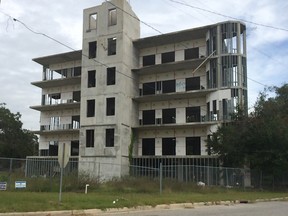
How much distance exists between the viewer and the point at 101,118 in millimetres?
53469

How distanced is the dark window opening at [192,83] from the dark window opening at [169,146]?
22.3 feet

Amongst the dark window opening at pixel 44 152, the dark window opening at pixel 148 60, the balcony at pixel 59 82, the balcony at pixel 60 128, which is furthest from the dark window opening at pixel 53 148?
the dark window opening at pixel 148 60

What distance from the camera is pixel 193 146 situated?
174ft

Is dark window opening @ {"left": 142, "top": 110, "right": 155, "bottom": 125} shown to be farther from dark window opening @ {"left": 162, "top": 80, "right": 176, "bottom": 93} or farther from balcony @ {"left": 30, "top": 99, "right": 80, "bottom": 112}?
balcony @ {"left": 30, "top": 99, "right": 80, "bottom": 112}

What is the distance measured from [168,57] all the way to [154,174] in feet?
84.9

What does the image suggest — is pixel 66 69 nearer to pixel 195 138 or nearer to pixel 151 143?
pixel 151 143

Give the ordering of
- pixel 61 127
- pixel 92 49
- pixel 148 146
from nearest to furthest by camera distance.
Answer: pixel 148 146, pixel 92 49, pixel 61 127

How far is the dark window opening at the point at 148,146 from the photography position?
5538 centimetres

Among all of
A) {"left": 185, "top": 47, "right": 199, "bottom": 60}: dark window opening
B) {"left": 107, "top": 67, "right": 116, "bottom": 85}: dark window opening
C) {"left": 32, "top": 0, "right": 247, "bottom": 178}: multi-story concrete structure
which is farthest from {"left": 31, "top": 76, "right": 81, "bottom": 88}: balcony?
{"left": 185, "top": 47, "right": 199, "bottom": 60}: dark window opening

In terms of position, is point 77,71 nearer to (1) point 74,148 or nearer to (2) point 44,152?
(1) point 74,148

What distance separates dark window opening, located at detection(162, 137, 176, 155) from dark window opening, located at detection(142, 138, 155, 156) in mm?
1507

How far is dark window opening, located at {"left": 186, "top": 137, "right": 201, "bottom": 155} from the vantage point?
172 feet

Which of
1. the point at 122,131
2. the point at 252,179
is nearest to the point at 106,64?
the point at 122,131

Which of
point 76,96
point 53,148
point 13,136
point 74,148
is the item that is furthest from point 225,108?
point 13,136
